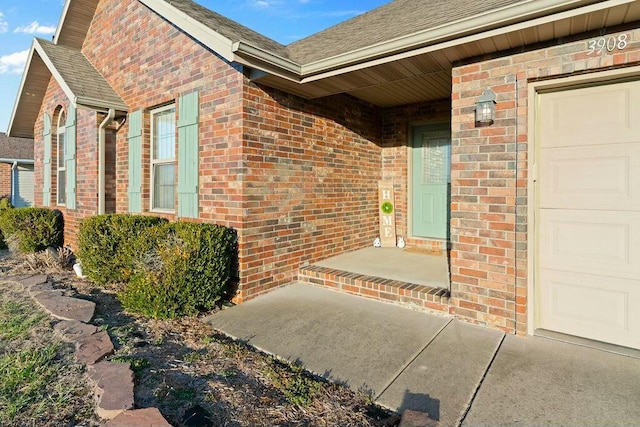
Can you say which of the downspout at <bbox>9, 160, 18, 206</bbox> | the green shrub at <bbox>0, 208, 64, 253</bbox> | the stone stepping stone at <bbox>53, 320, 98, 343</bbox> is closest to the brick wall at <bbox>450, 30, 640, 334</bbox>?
the stone stepping stone at <bbox>53, 320, 98, 343</bbox>

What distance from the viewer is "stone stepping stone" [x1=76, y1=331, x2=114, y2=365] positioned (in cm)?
290

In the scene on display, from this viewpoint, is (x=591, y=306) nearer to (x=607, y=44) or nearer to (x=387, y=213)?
(x=607, y=44)

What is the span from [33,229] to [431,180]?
8243 millimetres

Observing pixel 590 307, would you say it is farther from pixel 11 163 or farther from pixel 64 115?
pixel 11 163

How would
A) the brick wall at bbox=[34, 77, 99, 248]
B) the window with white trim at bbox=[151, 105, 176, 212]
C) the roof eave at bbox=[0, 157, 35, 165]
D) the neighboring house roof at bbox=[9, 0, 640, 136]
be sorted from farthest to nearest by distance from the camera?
the roof eave at bbox=[0, 157, 35, 165]
the brick wall at bbox=[34, 77, 99, 248]
the window with white trim at bbox=[151, 105, 176, 212]
the neighboring house roof at bbox=[9, 0, 640, 136]

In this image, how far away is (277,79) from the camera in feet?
14.5

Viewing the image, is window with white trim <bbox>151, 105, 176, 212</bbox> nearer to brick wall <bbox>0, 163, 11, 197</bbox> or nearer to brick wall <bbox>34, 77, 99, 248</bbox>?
brick wall <bbox>34, 77, 99, 248</bbox>

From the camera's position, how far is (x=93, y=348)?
10.0 ft

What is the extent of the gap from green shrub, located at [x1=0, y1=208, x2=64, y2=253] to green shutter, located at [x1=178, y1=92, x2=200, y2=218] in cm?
448

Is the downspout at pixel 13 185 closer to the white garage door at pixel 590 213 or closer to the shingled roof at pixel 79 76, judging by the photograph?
the shingled roof at pixel 79 76

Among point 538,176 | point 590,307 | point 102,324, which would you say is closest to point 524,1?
point 538,176

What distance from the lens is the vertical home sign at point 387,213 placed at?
674 centimetres

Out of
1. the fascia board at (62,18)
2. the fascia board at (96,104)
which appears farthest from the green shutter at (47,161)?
the fascia board at (96,104)

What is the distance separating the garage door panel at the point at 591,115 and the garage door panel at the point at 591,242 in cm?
65
